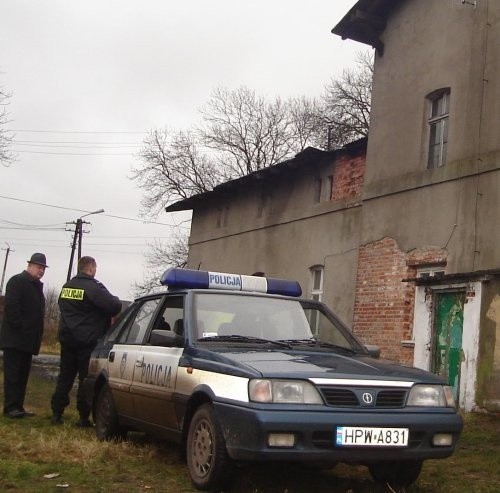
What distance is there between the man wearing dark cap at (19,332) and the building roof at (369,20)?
9.28 meters

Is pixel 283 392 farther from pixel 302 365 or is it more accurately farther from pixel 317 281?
pixel 317 281

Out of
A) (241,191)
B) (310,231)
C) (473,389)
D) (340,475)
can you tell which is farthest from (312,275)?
(340,475)

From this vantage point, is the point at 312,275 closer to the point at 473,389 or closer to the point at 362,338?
the point at 362,338

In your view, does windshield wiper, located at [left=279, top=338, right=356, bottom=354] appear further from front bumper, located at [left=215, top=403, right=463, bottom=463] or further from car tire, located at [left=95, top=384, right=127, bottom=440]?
car tire, located at [left=95, top=384, right=127, bottom=440]

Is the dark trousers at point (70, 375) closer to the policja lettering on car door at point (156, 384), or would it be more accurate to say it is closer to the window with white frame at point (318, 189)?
the policja lettering on car door at point (156, 384)

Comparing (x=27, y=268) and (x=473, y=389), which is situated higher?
(x=27, y=268)

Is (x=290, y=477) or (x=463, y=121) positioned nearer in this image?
(x=290, y=477)

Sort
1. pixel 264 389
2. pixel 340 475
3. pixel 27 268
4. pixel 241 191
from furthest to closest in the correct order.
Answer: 1. pixel 241 191
2. pixel 27 268
3. pixel 340 475
4. pixel 264 389

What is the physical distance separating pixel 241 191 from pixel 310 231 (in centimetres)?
414

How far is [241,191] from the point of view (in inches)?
810

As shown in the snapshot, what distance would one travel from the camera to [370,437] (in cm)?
462

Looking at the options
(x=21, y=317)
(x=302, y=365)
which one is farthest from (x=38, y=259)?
(x=302, y=365)

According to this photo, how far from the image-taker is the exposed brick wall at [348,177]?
51.3 ft

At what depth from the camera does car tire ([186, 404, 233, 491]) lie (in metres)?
4.73
